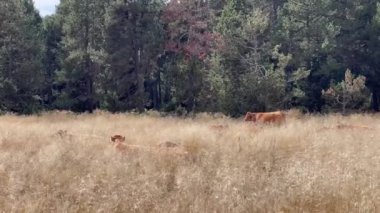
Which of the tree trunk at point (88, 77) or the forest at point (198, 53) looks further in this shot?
the tree trunk at point (88, 77)

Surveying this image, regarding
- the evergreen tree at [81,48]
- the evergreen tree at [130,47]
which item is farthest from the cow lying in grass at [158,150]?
the evergreen tree at [81,48]

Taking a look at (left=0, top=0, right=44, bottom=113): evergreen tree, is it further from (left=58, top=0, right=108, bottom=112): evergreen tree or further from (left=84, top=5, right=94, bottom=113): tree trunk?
(left=84, top=5, right=94, bottom=113): tree trunk

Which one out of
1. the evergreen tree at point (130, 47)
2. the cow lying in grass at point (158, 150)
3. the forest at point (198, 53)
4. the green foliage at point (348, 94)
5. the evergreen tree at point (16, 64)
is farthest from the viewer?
A: the evergreen tree at point (130, 47)

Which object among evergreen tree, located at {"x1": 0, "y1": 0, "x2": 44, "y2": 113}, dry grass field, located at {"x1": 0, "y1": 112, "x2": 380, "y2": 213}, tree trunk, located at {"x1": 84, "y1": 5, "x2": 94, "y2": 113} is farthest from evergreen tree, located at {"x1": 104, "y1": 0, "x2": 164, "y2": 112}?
dry grass field, located at {"x1": 0, "y1": 112, "x2": 380, "y2": 213}

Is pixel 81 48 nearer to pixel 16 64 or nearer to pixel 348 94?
pixel 16 64

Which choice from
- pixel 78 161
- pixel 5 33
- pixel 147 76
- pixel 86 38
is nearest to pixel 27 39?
pixel 5 33

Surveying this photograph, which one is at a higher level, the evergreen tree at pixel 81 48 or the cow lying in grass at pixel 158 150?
the evergreen tree at pixel 81 48

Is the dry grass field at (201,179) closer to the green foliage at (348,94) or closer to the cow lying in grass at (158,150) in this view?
the cow lying in grass at (158,150)

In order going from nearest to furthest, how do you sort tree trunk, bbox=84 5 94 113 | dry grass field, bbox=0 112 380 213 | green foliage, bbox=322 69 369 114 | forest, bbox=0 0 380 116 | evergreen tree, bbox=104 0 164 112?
dry grass field, bbox=0 112 380 213
green foliage, bbox=322 69 369 114
forest, bbox=0 0 380 116
evergreen tree, bbox=104 0 164 112
tree trunk, bbox=84 5 94 113

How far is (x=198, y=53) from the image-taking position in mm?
25297

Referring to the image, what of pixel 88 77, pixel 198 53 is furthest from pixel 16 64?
pixel 198 53

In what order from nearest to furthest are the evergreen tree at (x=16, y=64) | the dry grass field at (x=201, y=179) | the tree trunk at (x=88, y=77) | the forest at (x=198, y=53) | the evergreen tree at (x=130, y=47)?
the dry grass field at (x=201, y=179)
the forest at (x=198, y=53)
the evergreen tree at (x=16, y=64)
the evergreen tree at (x=130, y=47)
the tree trunk at (x=88, y=77)

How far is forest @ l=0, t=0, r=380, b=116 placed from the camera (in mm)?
22797

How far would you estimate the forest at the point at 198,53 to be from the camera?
74.8 feet
